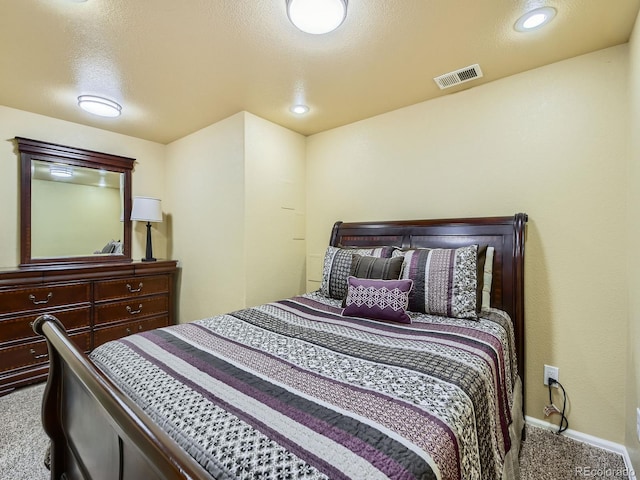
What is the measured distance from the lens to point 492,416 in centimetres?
118

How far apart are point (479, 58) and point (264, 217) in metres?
2.09

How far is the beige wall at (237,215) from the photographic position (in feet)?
9.21

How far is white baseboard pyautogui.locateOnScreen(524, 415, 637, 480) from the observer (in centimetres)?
170

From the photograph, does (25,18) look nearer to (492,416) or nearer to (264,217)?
(264,217)

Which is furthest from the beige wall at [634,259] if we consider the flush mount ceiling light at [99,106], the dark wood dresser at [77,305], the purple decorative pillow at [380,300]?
the dark wood dresser at [77,305]

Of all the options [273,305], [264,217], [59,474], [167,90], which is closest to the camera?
[59,474]

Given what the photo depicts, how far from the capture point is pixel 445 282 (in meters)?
1.87

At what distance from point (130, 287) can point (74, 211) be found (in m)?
0.99

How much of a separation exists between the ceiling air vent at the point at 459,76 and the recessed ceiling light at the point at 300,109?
110 centimetres

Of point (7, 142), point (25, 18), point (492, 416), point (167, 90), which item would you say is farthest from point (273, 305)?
point (7, 142)

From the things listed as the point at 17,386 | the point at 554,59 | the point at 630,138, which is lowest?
the point at 17,386

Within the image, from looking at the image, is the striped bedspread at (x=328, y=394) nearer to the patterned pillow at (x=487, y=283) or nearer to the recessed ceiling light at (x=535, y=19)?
the patterned pillow at (x=487, y=283)

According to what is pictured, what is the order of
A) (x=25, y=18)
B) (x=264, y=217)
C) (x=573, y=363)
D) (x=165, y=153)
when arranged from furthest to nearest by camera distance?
(x=165, y=153)
(x=264, y=217)
(x=573, y=363)
(x=25, y=18)

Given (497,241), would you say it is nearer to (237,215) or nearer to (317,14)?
(317,14)
